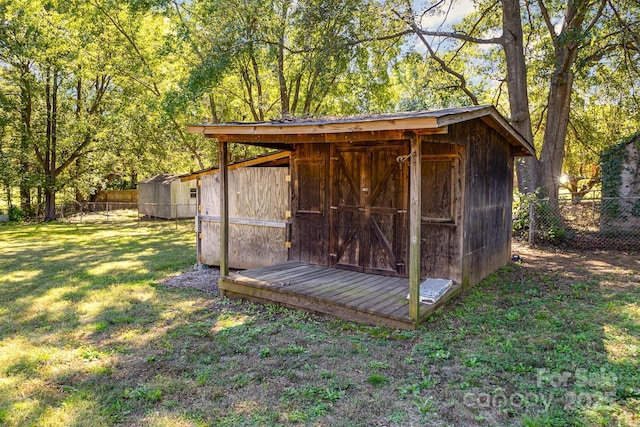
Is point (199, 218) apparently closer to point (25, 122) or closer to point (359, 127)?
point (359, 127)

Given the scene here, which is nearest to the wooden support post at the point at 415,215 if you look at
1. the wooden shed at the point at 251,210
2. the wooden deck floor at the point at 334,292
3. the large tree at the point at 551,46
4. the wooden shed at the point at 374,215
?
the wooden shed at the point at 374,215

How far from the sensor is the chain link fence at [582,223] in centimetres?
955

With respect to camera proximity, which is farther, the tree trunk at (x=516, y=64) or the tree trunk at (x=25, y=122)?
the tree trunk at (x=25, y=122)

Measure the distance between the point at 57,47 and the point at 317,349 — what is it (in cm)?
1788

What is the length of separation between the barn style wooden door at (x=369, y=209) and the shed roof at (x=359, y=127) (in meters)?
0.88

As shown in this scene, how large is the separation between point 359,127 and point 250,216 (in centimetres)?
365

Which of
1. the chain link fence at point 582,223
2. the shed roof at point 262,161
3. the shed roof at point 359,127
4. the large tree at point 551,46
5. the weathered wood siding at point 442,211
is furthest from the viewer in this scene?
the large tree at point 551,46

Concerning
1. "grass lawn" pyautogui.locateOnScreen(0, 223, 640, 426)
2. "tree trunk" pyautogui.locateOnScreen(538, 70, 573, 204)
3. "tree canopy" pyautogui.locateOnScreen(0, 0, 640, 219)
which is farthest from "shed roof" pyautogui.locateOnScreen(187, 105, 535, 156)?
"tree canopy" pyautogui.locateOnScreen(0, 0, 640, 219)

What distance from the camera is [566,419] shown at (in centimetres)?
273

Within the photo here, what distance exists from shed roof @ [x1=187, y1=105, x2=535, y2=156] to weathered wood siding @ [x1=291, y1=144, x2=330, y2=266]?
2.96ft

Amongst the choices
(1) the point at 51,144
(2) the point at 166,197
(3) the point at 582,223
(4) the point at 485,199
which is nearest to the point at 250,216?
(4) the point at 485,199

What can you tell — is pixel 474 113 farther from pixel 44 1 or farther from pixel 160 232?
pixel 44 1

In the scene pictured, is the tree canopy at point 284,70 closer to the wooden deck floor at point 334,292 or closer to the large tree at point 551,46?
the large tree at point 551,46

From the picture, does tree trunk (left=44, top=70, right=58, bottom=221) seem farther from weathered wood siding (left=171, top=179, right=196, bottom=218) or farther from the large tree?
the large tree
